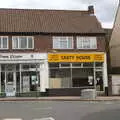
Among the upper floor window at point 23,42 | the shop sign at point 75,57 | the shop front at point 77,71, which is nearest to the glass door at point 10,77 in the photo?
the upper floor window at point 23,42

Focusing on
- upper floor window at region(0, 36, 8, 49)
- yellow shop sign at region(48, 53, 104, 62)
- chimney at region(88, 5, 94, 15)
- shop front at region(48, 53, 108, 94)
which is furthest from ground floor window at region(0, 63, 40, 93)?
chimney at region(88, 5, 94, 15)

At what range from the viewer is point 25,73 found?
4528 cm

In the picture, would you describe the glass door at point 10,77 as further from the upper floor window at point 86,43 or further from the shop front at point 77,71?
the upper floor window at point 86,43

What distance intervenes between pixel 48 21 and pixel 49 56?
4.35 metres

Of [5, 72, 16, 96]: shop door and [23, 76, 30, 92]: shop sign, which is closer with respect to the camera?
[5, 72, 16, 96]: shop door

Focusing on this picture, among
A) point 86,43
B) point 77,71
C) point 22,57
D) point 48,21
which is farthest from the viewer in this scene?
point 48,21

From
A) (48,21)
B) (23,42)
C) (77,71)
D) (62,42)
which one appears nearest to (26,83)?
(23,42)

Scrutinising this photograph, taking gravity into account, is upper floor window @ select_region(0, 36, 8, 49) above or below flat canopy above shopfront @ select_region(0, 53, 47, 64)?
above

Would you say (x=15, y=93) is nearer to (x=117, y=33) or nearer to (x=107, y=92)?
(x=107, y=92)

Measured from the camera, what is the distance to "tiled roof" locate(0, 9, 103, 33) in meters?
46.0

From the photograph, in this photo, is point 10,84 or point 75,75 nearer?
point 10,84

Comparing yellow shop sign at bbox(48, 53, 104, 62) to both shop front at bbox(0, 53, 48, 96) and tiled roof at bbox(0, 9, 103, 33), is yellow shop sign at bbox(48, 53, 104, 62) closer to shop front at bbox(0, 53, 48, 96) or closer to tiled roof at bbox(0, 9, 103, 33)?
shop front at bbox(0, 53, 48, 96)

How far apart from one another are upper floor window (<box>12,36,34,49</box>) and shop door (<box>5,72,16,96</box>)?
2.77 meters

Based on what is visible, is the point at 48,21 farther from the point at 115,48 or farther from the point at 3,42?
the point at 115,48
